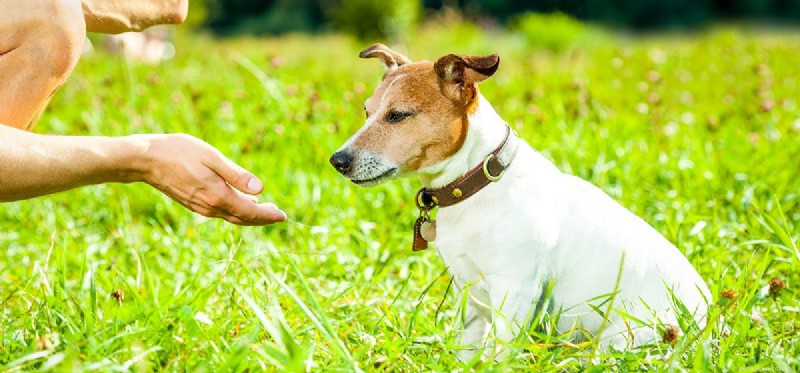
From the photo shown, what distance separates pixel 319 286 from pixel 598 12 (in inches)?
884

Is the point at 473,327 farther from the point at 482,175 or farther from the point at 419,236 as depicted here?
the point at 482,175

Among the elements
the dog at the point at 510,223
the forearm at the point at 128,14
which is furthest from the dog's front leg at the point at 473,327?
the forearm at the point at 128,14

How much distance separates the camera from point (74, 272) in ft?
10.3

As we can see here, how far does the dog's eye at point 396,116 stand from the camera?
2.34 m

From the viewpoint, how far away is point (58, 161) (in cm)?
201

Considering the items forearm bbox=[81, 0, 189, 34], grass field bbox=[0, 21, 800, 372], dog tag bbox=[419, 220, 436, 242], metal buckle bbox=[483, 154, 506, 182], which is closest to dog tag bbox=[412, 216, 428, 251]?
dog tag bbox=[419, 220, 436, 242]

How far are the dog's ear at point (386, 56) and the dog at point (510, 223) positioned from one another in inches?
7.6

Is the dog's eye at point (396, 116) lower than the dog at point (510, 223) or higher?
higher

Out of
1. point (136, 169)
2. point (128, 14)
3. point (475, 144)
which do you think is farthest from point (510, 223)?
point (128, 14)

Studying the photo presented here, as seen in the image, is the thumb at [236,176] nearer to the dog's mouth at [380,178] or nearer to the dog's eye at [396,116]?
the dog's mouth at [380,178]

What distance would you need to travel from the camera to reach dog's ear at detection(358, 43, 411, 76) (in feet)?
8.29

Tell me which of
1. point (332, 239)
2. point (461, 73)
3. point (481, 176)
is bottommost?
point (332, 239)

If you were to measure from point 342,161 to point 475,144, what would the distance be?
35cm

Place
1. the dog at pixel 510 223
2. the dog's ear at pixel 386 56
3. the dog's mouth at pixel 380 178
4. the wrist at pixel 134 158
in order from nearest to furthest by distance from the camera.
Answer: the wrist at pixel 134 158, the dog at pixel 510 223, the dog's mouth at pixel 380 178, the dog's ear at pixel 386 56
